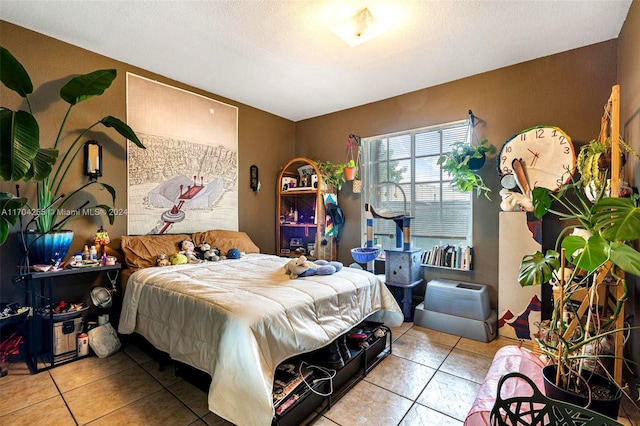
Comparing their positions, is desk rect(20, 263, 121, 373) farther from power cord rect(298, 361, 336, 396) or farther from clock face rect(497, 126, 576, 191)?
clock face rect(497, 126, 576, 191)

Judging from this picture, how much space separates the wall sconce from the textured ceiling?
35.8 inches

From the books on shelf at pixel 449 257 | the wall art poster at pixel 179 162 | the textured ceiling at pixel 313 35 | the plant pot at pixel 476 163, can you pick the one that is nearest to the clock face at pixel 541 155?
the plant pot at pixel 476 163

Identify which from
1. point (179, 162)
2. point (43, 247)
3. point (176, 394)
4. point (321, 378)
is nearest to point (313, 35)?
point (179, 162)

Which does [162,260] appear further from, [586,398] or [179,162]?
[586,398]

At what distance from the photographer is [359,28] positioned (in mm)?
2213

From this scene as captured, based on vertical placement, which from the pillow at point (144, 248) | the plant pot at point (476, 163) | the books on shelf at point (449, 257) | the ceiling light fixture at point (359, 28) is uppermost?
the ceiling light fixture at point (359, 28)

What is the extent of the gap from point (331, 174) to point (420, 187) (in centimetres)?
123

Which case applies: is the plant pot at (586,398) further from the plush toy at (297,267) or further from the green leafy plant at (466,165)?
the green leafy plant at (466,165)

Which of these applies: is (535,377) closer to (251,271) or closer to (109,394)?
(251,271)

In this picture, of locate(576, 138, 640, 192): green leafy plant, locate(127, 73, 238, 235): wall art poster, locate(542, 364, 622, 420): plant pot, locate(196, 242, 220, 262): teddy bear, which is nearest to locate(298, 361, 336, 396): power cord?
locate(542, 364, 622, 420): plant pot

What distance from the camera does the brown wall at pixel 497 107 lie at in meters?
2.59

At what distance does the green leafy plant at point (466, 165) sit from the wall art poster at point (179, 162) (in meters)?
2.69

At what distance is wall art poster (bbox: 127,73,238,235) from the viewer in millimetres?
3047

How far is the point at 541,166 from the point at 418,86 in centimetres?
159
